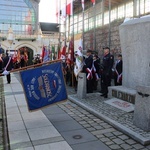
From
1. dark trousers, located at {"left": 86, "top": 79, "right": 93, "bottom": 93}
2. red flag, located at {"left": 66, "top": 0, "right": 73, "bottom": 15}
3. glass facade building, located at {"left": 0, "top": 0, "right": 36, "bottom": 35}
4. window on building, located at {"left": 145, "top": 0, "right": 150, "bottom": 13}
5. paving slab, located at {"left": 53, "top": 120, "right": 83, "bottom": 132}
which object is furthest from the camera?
glass facade building, located at {"left": 0, "top": 0, "right": 36, "bottom": 35}

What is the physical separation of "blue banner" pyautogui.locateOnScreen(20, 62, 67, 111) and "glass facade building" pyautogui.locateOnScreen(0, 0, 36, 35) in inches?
1983

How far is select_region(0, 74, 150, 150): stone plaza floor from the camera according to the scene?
4359 millimetres

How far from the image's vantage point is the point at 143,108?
478 centimetres

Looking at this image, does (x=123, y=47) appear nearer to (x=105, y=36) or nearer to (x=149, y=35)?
(x=149, y=35)

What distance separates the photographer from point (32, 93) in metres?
5.66

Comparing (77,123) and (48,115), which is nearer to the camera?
(77,123)

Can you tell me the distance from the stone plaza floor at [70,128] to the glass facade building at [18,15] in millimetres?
49852

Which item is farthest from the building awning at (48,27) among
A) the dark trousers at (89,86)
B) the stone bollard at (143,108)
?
the stone bollard at (143,108)

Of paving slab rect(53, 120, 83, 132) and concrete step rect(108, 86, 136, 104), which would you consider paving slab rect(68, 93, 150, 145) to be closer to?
concrete step rect(108, 86, 136, 104)

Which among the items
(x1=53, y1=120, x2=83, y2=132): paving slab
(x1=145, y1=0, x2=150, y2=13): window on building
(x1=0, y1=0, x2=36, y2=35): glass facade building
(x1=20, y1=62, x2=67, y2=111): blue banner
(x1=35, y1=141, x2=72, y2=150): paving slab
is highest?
(x1=0, y1=0, x2=36, y2=35): glass facade building

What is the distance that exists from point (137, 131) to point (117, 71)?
4.95 meters

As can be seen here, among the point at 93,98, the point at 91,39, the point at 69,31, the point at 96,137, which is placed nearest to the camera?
the point at 96,137

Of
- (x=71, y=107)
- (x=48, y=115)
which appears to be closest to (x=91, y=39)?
(x=71, y=107)

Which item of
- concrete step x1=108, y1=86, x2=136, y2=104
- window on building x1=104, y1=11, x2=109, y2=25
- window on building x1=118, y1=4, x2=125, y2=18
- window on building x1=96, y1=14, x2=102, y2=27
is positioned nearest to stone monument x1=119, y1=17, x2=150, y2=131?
concrete step x1=108, y1=86, x2=136, y2=104
